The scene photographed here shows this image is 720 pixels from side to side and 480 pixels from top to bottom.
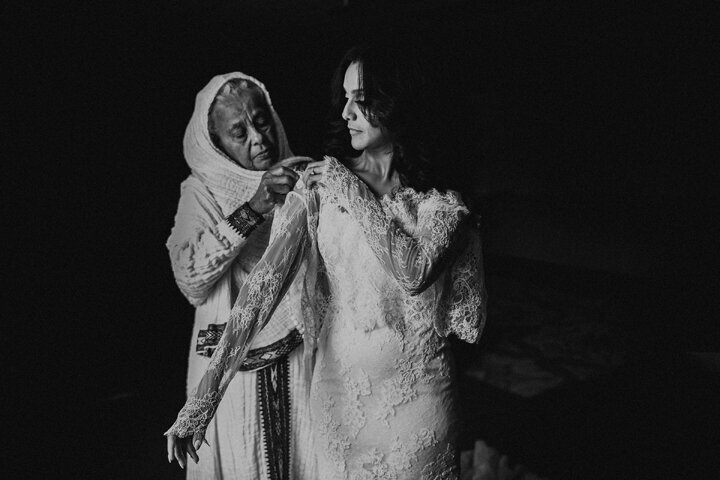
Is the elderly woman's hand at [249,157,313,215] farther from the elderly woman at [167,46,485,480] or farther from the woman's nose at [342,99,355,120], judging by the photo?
the woman's nose at [342,99,355,120]

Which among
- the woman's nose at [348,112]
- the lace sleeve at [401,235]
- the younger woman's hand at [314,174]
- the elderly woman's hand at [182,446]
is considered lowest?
the elderly woman's hand at [182,446]

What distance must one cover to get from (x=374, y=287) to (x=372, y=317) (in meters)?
0.07

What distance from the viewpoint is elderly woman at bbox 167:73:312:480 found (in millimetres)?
1777

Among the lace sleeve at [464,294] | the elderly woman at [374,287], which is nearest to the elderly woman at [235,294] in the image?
the elderly woman at [374,287]

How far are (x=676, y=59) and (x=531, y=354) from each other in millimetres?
2402

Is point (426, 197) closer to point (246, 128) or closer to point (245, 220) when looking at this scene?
point (245, 220)

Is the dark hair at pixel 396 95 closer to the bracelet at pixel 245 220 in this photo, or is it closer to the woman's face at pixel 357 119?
the woman's face at pixel 357 119

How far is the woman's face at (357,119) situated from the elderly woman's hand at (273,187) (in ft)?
0.85

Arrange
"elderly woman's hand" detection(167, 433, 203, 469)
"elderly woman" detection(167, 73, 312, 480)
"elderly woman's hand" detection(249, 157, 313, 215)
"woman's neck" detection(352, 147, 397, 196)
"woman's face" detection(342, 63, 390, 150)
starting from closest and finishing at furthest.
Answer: "elderly woman's hand" detection(167, 433, 203, 469)
"woman's face" detection(342, 63, 390, 150)
"woman's neck" detection(352, 147, 397, 196)
"elderly woman's hand" detection(249, 157, 313, 215)
"elderly woman" detection(167, 73, 312, 480)

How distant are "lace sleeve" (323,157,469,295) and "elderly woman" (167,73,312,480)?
0.47 m

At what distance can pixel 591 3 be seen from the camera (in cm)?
369

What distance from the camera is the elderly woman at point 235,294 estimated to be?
1.78 m

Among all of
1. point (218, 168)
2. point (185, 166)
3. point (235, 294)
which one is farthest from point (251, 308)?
point (185, 166)

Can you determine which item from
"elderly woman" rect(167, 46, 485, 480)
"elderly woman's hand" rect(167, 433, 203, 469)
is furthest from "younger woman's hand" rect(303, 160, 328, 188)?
"elderly woman's hand" rect(167, 433, 203, 469)
